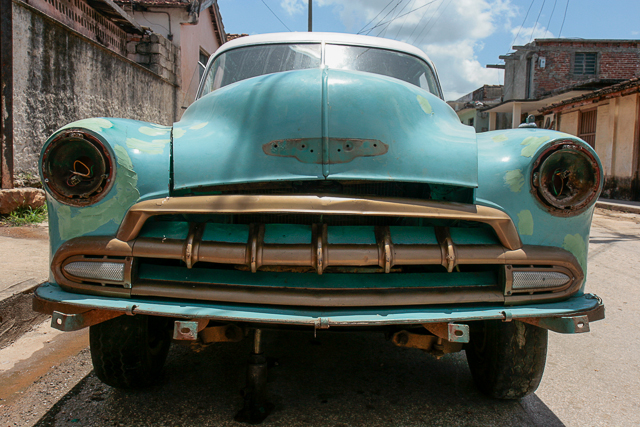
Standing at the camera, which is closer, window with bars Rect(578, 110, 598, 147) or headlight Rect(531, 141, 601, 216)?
headlight Rect(531, 141, 601, 216)

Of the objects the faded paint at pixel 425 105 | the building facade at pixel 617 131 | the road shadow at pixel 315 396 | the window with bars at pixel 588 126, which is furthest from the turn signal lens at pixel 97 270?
the window with bars at pixel 588 126

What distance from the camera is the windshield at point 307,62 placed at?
2.77 metres

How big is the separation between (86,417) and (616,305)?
3.54m

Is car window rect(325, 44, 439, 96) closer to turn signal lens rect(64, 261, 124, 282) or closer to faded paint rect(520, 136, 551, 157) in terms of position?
faded paint rect(520, 136, 551, 157)

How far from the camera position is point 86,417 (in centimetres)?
178

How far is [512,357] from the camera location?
182 centimetres

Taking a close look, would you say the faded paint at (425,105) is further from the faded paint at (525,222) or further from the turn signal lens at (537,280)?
the turn signal lens at (537,280)

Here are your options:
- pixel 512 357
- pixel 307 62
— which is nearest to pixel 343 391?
pixel 512 357

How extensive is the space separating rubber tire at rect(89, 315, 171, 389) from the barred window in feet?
75.4

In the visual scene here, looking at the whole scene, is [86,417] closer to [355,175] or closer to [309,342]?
[309,342]

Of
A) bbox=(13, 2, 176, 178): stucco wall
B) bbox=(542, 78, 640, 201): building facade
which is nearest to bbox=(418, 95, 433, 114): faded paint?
bbox=(13, 2, 176, 178): stucco wall

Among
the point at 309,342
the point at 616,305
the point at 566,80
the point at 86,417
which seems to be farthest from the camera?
the point at 566,80

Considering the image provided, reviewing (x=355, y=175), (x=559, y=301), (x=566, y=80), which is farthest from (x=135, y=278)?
(x=566, y=80)

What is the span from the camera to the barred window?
2014 cm
